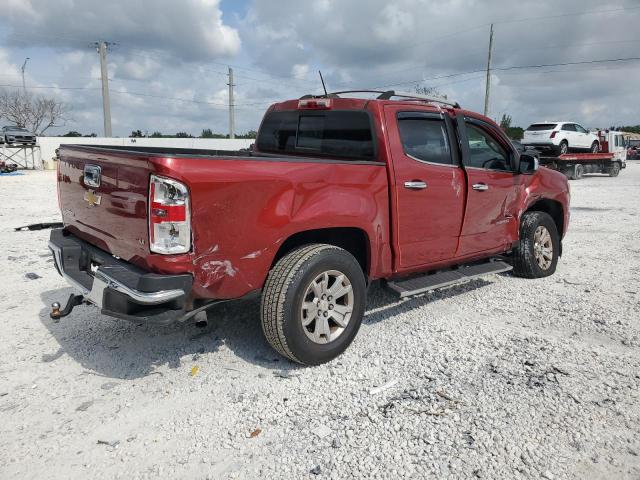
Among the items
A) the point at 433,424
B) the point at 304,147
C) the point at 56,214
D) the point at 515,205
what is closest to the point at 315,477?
the point at 433,424

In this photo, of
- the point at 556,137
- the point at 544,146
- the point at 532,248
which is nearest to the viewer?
the point at 532,248

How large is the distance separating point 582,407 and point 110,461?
276 centimetres

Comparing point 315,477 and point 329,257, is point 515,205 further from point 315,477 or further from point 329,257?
point 315,477

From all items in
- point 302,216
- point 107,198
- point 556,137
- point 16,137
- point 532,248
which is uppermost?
point 16,137

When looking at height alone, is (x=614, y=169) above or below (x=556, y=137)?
below

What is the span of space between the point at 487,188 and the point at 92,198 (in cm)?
Result: 345

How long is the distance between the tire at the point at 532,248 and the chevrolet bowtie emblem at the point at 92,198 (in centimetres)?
439

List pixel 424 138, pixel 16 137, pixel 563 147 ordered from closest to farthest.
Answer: pixel 424 138 < pixel 563 147 < pixel 16 137

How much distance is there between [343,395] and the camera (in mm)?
3180

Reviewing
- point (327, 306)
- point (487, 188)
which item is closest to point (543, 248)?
point (487, 188)

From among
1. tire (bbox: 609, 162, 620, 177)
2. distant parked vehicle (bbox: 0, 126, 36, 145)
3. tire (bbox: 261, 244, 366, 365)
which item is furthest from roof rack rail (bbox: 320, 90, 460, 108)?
distant parked vehicle (bbox: 0, 126, 36, 145)

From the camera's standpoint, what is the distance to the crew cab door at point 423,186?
3.91 meters

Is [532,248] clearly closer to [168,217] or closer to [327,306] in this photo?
[327,306]

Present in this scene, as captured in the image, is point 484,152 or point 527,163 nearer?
point 484,152
